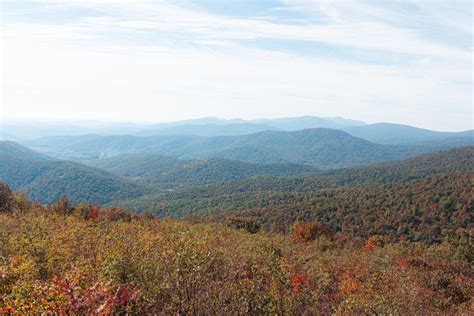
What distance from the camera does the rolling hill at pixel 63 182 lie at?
506ft

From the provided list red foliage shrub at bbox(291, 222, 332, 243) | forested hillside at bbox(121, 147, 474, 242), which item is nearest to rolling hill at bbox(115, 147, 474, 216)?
forested hillside at bbox(121, 147, 474, 242)

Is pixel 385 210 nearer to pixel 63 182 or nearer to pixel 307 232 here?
pixel 307 232

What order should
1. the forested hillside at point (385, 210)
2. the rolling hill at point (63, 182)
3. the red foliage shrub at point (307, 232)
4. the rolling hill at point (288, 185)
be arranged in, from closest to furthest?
the red foliage shrub at point (307, 232) → the forested hillside at point (385, 210) → the rolling hill at point (288, 185) → the rolling hill at point (63, 182)

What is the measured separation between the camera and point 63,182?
16462 centimetres

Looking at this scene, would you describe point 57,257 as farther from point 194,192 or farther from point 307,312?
point 194,192

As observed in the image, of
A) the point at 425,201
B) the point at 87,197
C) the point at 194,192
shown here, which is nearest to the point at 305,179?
the point at 194,192

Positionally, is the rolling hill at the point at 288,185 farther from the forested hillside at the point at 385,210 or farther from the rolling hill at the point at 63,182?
the rolling hill at the point at 63,182

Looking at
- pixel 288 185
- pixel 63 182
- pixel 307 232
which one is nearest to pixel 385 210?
pixel 307 232

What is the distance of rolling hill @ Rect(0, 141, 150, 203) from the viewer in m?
154

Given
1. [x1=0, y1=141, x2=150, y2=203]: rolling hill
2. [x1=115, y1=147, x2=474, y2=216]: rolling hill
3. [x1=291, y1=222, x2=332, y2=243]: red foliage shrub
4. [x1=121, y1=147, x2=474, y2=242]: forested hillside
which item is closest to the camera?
[x1=291, y1=222, x2=332, y2=243]: red foliage shrub

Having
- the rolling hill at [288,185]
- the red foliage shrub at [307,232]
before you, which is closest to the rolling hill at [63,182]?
the rolling hill at [288,185]

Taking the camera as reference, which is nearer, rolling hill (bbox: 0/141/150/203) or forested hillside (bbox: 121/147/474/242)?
forested hillside (bbox: 121/147/474/242)

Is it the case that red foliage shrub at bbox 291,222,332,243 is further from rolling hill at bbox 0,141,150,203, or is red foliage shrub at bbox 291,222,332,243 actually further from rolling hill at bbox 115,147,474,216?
rolling hill at bbox 0,141,150,203

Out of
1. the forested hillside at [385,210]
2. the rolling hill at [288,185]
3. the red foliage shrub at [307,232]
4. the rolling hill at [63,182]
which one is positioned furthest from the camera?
the rolling hill at [63,182]
